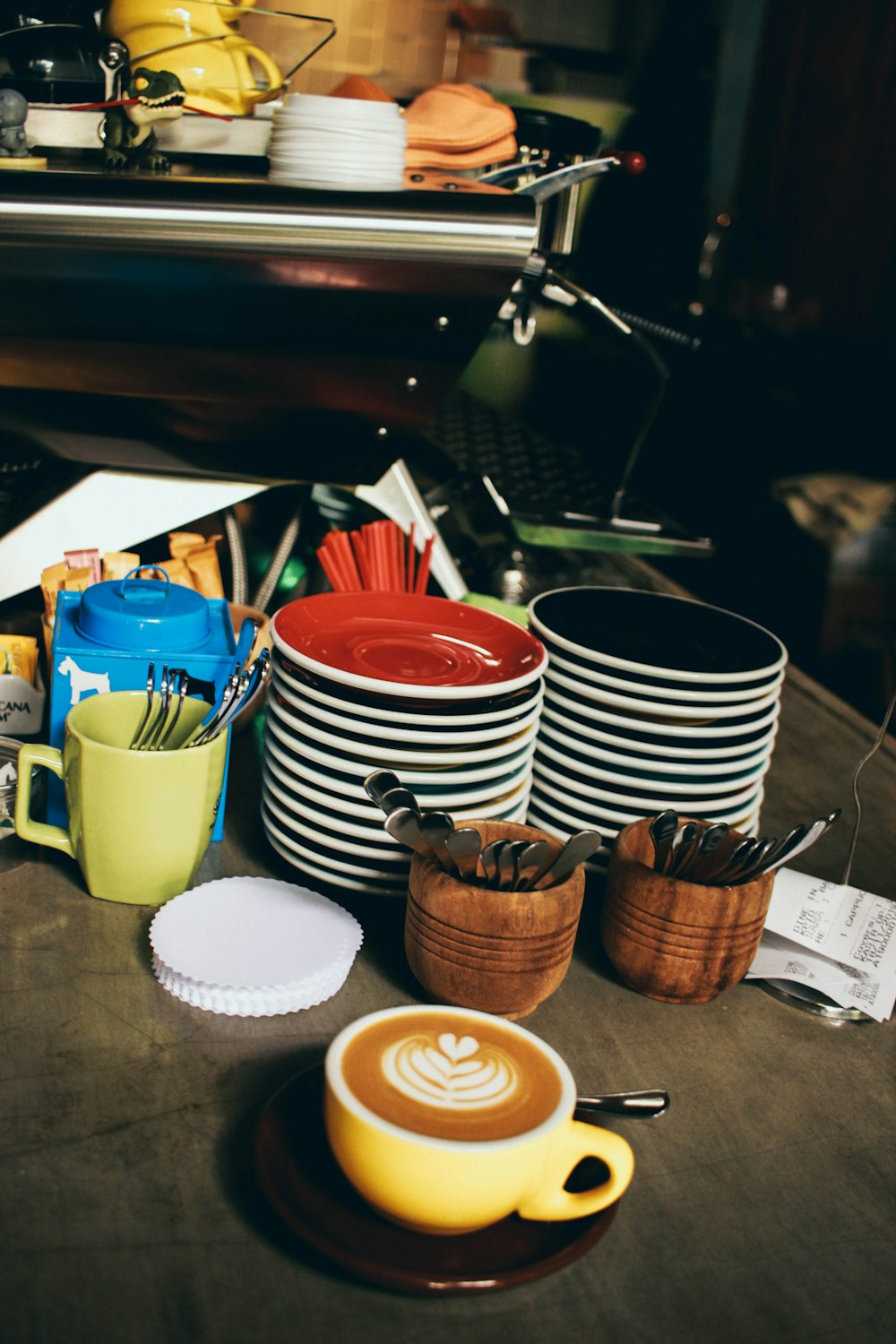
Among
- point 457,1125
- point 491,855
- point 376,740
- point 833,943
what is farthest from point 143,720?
point 833,943

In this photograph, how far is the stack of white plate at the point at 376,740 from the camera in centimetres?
72

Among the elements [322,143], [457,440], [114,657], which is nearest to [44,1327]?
[114,657]

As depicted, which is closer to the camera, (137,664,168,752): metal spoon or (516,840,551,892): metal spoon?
(516,840,551,892): metal spoon

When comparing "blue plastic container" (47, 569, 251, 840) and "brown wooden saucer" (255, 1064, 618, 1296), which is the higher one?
"blue plastic container" (47, 569, 251, 840)

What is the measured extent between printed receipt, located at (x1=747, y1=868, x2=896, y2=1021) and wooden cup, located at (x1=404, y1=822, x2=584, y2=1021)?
0.61 ft

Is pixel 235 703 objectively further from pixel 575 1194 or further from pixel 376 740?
pixel 575 1194

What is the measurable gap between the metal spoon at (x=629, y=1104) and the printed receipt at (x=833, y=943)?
0.66ft

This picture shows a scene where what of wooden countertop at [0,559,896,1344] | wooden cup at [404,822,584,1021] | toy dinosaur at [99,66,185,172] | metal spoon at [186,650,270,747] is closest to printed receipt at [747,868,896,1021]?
wooden countertop at [0,559,896,1344]

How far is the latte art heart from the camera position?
51cm

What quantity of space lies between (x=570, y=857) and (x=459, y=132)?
2.44 feet

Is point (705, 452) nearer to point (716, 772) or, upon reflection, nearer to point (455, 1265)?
point (716, 772)

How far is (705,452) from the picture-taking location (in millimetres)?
2145

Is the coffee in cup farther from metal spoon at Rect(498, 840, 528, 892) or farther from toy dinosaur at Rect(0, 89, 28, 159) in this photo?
toy dinosaur at Rect(0, 89, 28, 159)

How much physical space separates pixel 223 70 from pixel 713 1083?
0.98m
